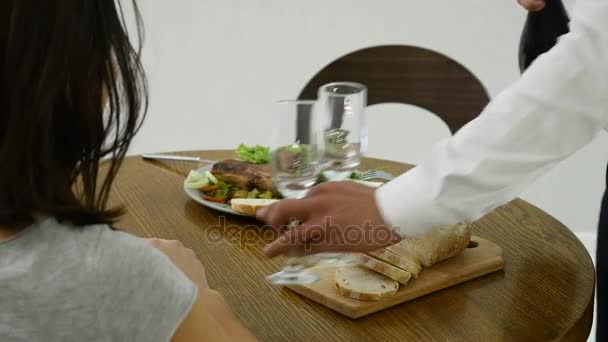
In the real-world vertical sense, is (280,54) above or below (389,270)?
below

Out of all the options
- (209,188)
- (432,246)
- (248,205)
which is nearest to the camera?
(432,246)

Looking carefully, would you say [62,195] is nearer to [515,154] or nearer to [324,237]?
[324,237]

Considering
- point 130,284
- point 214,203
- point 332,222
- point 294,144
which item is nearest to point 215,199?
point 214,203

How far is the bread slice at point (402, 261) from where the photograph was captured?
3.60 ft

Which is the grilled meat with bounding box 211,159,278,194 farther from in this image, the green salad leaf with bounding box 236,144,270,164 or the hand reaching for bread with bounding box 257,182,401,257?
the hand reaching for bread with bounding box 257,182,401,257

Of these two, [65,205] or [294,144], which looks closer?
[65,205]

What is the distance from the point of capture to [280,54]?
304 centimetres

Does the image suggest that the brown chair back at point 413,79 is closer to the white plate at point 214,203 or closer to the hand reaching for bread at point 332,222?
the white plate at point 214,203

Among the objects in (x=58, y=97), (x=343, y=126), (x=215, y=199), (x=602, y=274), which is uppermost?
(x=58, y=97)

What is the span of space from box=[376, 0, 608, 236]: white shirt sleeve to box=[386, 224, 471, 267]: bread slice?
0.07m

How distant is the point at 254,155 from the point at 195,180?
17 centimetres

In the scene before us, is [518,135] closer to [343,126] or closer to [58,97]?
[343,126]

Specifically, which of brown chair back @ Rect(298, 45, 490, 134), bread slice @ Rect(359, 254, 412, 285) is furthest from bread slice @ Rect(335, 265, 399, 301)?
brown chair back @ Rect(298, 45, 490, 134)

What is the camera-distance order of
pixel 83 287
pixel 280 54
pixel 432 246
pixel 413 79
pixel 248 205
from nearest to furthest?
1. pixel 83 287
2. pixel 432 246
3. pixel 248 205
4. pixel 413 79
5. pixel 280 54
